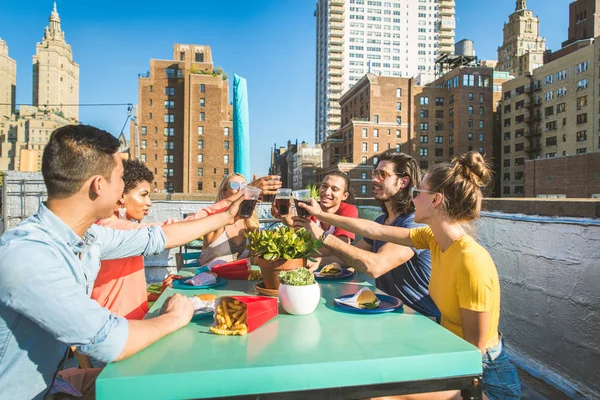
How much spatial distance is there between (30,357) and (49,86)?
177m

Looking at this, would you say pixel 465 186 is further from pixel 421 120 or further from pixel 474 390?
pixel 421 120

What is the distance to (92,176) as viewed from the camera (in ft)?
5.58

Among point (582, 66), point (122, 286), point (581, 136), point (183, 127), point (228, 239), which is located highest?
point (582, 66)

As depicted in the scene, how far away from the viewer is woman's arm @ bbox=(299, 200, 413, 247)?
279 cm

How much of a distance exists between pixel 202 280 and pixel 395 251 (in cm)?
123

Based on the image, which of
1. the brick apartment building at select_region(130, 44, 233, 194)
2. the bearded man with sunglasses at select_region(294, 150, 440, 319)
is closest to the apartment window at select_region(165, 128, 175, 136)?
the brick apartment building at select_region(130, 44, 233, 194)

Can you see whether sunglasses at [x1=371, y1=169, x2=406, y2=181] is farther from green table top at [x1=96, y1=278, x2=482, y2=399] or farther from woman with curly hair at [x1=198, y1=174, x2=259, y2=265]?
green table top at [x1=96, y1=278, x2=482, y2=399]

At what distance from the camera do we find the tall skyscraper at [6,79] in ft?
499

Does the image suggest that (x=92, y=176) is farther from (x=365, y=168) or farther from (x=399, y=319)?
(x=365, y=168)

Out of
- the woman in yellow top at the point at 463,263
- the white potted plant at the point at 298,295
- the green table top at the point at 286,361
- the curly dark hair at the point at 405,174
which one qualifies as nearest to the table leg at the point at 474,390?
the green table top at the point at 286,361

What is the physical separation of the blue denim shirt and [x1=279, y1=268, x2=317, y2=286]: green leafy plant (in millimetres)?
735

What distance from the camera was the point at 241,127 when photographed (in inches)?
235

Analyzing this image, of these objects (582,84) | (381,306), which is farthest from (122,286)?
(582,84)

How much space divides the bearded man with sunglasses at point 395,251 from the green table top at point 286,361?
0.83m
